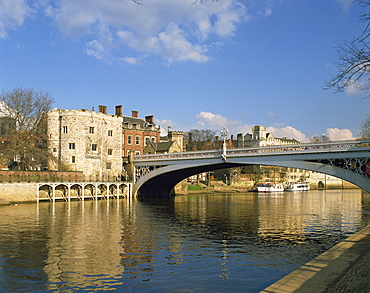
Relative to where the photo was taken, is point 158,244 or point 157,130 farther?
point 157,130

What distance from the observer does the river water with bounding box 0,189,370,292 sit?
559 inches

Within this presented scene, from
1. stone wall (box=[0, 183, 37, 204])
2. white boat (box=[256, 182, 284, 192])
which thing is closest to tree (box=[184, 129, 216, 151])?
white boat (box=[256, 182, 284, 192])

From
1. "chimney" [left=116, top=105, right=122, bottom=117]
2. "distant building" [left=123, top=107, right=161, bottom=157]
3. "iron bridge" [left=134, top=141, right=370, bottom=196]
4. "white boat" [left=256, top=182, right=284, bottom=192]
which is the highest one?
"chimney" [left=116, top=105, right=122, bottom=117]

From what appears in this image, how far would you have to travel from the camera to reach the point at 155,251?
64.3ft

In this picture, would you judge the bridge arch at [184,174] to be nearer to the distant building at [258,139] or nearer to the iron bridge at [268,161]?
the iron bridge at [268,161]

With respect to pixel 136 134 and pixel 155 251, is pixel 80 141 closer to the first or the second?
pixel 136 134

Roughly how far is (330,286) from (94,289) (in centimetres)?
764

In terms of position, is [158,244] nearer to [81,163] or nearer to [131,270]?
[131,270]

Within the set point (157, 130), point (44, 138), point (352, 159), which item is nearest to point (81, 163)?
point (44, 138)

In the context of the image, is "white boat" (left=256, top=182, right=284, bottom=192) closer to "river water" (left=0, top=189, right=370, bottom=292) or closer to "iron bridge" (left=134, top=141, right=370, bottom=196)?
"iron bridge" (left=134, top=141, right=370, bottom=196)

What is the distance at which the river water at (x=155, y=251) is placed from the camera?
46.5ft

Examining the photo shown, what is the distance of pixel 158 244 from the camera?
21.6 meters

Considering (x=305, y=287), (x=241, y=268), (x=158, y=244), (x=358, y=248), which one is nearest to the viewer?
(x=305, y=287)

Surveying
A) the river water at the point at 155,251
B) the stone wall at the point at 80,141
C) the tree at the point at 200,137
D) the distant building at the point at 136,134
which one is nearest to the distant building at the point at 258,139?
the tree at the point at 200,137
